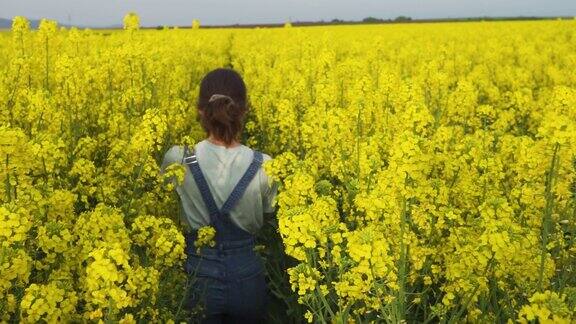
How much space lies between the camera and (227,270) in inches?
121

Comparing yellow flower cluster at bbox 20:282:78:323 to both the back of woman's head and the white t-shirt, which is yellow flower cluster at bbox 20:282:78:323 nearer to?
the white t-shirt

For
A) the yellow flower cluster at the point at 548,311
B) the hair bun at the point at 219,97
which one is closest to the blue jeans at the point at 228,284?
the hair bun at the point at 219,97

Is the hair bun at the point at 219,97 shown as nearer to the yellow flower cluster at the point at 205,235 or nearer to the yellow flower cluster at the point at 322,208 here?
the yellow flower cluster at the point at 322,208

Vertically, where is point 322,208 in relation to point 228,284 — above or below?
above

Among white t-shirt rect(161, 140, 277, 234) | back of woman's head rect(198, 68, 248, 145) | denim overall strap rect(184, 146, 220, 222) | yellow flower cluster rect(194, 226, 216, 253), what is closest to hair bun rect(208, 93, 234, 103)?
back of woman's head rect(198, 68, 248, 145)

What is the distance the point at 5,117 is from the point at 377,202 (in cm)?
373

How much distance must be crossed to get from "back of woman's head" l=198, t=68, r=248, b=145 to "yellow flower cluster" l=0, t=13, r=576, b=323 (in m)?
0.29

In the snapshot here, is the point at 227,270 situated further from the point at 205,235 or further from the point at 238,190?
the point at 238,190

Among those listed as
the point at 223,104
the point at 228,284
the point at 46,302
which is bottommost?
the point at 228,284

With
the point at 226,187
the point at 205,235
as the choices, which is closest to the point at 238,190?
the point at 226,187

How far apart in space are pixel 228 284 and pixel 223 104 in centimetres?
101

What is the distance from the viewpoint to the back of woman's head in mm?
3105

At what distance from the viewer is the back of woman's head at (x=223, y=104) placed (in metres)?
3.11

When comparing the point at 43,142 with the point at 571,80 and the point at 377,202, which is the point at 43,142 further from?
the point at 571,80
